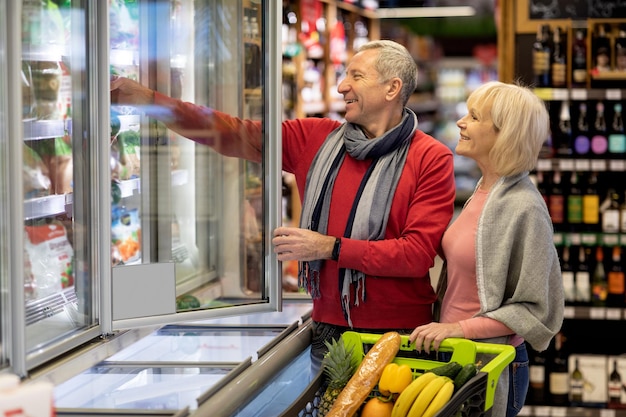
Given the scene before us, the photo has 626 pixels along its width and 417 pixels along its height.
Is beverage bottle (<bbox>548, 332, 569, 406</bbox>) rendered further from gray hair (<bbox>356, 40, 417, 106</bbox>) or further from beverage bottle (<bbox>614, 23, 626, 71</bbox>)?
gray hair (<bbox>356, 40, 417, 106</bbox>)

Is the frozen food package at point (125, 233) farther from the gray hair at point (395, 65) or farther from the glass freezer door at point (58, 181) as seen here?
the gray hair at point (395, 65)

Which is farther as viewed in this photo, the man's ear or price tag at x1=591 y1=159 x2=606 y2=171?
price tag at x1=591 y1=159 x2=606 y2=171

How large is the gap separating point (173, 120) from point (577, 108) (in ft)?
12.4

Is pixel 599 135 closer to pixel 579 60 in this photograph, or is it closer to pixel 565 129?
pixel 565 129

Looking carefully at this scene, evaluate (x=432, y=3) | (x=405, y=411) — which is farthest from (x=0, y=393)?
(x=432, y=3)

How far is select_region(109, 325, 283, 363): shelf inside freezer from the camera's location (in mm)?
2674

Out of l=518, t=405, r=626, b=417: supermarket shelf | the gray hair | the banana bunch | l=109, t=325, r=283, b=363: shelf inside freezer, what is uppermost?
the gray hair

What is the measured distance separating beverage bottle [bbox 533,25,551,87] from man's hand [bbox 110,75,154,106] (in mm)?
3604

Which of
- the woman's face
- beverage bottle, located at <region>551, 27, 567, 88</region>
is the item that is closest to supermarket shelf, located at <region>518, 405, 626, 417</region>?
beverage bottle, located at <region>551, 27, 567, 88</region>

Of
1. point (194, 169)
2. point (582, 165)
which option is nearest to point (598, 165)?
point (582, 165)

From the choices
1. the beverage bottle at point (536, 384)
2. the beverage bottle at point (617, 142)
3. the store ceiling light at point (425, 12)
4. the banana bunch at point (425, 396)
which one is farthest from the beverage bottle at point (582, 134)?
the store ceiling light at point (425, 12)

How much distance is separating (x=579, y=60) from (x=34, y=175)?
14.6 feet

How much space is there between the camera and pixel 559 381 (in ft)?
19.3

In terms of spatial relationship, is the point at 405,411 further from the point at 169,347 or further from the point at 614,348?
the point at 614,348
